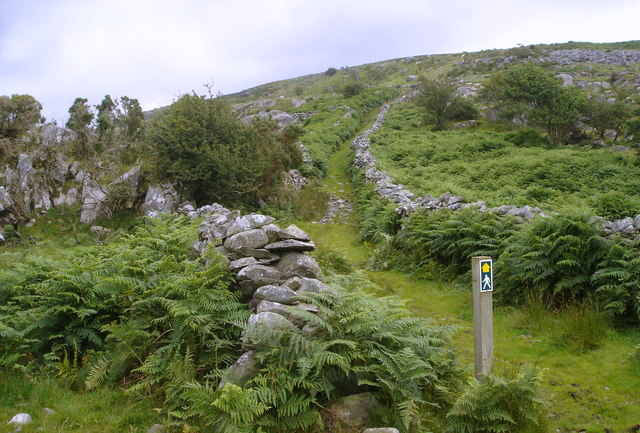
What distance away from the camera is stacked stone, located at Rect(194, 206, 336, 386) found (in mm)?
5012

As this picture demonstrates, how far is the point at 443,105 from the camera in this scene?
3338cm

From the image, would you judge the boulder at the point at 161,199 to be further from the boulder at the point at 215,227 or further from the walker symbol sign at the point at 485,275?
the walker symbol sign at the point at 485,275

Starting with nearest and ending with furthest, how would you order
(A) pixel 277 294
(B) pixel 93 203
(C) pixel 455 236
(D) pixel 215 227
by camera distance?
(A) pixel 277 294, (D) pixel 215 227, (C) pixel 455 236, (B) pixel 93 203

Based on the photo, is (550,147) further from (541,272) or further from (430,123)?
(541,272)

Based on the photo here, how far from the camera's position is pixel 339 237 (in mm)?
A: 14219

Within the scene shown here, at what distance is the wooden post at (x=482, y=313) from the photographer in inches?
177

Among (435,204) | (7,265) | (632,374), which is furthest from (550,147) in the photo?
(7,265)

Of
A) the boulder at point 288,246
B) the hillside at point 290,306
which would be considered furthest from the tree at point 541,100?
the boulder at point 288,246

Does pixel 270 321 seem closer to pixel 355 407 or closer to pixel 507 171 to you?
pixel 355 407

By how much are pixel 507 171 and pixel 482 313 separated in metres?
15.2

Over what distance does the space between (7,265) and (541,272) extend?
11.1m

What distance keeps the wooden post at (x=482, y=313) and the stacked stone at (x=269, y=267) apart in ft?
6.02

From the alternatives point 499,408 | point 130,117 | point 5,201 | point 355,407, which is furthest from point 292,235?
point 130,117

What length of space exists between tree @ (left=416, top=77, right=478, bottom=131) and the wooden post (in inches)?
1191
